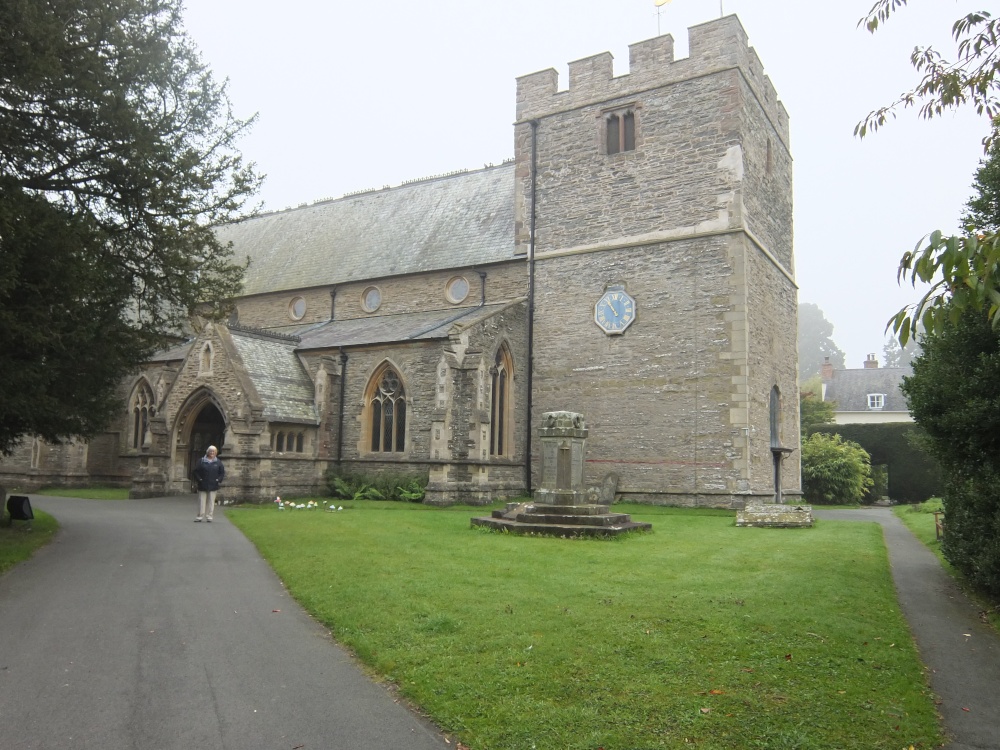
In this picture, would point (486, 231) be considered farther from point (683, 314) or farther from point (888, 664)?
point (888, 664)

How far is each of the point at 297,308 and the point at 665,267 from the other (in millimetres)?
15132

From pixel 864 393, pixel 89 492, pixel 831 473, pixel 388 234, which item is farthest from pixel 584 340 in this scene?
pixel 864 393

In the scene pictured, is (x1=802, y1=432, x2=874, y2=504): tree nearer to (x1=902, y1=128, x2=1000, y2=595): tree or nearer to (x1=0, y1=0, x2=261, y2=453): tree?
(x1=902, y1=128, x2=1000, y2=595): tree

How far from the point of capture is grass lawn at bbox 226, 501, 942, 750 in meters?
4.88

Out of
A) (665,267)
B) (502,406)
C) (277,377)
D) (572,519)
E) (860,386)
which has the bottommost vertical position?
(572,519)

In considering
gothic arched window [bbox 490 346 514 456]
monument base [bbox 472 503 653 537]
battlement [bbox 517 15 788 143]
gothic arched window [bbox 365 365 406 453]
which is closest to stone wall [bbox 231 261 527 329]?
gothic arched window [bbox 490 346 514 456]

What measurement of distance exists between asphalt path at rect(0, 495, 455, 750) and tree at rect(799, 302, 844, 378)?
9624cm

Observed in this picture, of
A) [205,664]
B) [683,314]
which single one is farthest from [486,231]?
[205,664]

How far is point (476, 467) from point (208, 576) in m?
11.8

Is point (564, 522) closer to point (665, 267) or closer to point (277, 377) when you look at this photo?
point (665, 267)

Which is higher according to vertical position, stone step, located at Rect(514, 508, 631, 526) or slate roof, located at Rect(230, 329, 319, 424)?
slate roof, located at Rect(230, 329, 319, 424)

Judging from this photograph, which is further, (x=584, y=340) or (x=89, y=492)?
(x=89, y=492)

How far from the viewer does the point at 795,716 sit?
500 centimetres

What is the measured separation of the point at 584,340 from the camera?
22812 mm
